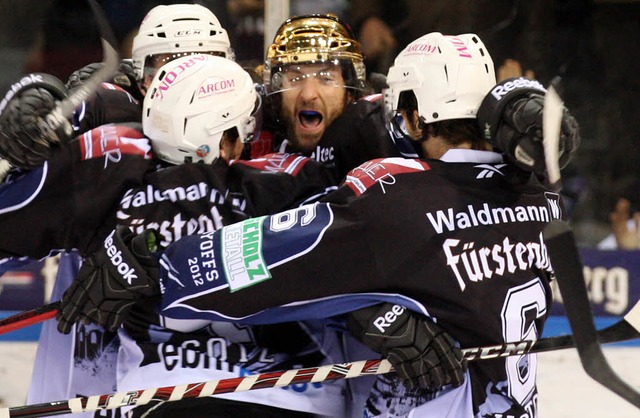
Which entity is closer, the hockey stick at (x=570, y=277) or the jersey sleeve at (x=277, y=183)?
the hockey stick at (x=570, y=277)

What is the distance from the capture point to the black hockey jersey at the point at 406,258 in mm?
2113

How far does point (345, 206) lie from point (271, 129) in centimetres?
90

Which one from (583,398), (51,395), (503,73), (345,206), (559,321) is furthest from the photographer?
(503,73)

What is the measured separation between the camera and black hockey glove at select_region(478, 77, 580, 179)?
6.92ft

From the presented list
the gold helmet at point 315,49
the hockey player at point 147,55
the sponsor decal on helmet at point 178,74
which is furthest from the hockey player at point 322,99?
the sponsor decal on helmet at point 178,74

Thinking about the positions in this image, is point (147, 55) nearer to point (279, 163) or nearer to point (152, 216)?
point (279, 163)

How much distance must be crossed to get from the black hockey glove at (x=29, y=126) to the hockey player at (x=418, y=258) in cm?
27

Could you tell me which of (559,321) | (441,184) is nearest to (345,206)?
(441,184)

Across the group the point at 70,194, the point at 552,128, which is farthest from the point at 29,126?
the point at 552,128

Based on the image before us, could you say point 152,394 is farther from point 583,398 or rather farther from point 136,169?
point 583,398

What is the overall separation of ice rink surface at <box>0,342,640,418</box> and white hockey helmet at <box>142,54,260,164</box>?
1476 mm

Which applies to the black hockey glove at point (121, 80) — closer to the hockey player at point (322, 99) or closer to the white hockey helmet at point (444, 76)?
the hockey player at point (322, 99)

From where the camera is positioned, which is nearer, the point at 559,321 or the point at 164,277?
the point at 164,277

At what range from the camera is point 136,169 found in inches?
91.2
